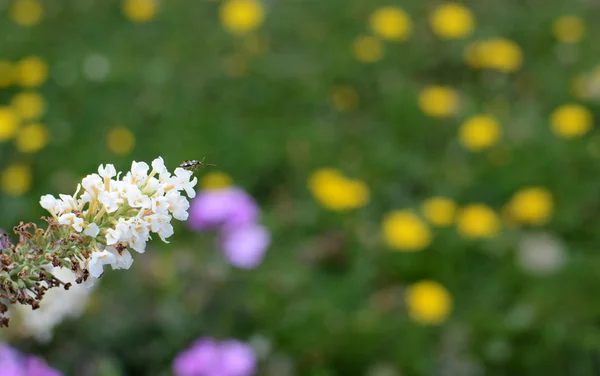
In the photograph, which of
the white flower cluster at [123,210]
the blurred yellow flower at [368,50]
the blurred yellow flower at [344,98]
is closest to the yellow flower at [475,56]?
the blurred yellow flower at [368,50]

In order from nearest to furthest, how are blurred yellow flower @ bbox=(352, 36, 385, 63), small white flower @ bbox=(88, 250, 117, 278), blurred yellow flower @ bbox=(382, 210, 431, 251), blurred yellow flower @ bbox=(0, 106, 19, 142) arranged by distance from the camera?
small white flower @ bbox=(88, 250, 117, 278)
blurred yellow flower @ bbox=(382, 210, 431, 251)
blurred yellow flower @ bbox=(0, 106, 19, 142)
blurred yellow flower @ bbox=(352, 36, 385, 63)

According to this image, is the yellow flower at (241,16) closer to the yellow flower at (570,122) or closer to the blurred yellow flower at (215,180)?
the blurred yellow flower at (215,180)

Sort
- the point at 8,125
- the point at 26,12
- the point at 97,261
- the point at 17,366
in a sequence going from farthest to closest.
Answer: the point at 26,12 → the point at 8,125 → the point at 17,366 → the point at 97,261

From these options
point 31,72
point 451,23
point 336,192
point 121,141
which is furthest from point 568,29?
point 31,72

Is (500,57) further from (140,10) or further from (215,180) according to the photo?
(140,10)

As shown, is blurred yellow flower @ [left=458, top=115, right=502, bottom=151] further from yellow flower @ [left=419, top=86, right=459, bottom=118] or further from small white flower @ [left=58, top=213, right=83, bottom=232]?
small white flower @ [left=58, top=213, right=83, bottom=232]

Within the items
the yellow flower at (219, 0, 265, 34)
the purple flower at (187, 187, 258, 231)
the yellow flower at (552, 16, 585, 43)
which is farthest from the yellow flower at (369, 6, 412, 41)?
the purple flower at (187, 187, 258, 231)

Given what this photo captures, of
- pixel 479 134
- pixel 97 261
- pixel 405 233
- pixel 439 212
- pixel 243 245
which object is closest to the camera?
pixel 97 261
